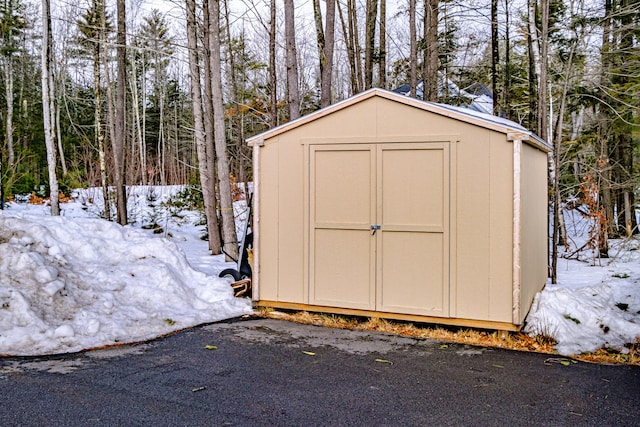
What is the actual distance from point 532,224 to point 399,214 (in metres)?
1.65

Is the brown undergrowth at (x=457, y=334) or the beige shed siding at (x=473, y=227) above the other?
the beige shed siding at (x=473, y=227)

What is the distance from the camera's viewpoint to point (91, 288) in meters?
6.21

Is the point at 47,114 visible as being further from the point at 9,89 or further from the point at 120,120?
the point at 9,89

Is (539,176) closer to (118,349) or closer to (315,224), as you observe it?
(315,224)

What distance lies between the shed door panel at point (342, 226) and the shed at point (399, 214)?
0.04 feet

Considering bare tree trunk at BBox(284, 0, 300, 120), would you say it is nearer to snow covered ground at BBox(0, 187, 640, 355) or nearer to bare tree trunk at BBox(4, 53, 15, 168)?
snow covered ground at BBox(0, 187, 640, 355)

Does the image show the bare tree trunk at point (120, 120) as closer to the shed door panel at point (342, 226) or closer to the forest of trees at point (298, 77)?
the forest of trees at point (298, 77)

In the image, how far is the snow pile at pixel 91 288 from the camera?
5250mm

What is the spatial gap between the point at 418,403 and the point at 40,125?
23354 millimetres

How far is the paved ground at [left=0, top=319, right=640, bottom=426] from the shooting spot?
3.53 metres

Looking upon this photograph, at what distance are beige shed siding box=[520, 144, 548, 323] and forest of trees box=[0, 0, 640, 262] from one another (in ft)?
2.22

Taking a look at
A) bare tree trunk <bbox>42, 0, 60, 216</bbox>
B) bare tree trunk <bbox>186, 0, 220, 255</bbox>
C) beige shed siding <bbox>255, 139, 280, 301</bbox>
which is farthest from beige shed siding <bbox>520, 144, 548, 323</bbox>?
bare tree trunk <bbox>42, 0, 60, 216</bbox>

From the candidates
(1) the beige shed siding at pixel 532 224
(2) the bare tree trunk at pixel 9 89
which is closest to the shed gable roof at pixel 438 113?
(1) the beige shed siding at pixel 532 224

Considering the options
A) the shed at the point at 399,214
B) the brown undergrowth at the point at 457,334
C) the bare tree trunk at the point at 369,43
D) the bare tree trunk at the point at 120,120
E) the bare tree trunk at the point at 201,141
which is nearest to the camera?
the brown undergrowth at the point at 457,334
